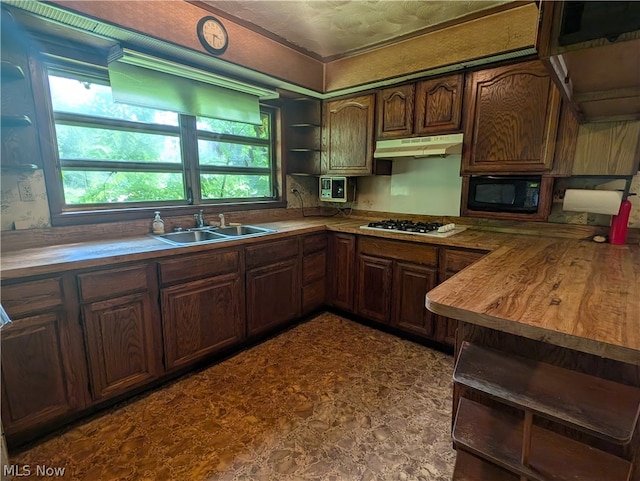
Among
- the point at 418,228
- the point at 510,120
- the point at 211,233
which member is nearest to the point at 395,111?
the point at 510,120

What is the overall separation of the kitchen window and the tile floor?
1344mm

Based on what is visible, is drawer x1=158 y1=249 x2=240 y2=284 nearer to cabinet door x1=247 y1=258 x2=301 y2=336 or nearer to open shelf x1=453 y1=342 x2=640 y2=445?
cabinet door x1=247 y1=258 x2=301 y2=336

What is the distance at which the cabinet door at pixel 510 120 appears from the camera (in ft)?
6.86

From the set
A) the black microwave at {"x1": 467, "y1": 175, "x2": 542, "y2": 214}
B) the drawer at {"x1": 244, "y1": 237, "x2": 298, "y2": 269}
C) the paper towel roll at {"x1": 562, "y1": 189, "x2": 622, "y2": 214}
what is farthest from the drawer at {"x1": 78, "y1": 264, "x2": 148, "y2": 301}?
the paper towel roll at {"x1": 562, "y1": 189, "x2": 622, "y2": 214}

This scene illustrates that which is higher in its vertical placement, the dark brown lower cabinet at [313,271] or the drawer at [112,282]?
the drawer at [112,282]

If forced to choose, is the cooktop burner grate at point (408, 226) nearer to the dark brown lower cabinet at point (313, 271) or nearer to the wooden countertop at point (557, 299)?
the dark brown lower cabinet at point (313, 271)

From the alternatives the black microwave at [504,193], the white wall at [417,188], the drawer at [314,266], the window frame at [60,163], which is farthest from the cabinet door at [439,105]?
the window frame at [60,163]

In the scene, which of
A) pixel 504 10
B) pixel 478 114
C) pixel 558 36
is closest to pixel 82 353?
pixel 558 36

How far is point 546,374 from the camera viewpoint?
103 cm

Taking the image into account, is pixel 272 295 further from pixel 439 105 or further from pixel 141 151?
pixel 439 105

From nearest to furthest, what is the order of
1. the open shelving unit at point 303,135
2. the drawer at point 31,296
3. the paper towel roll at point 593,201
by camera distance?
the drawer at point 31,296
the paper towel roll at point 593,201
the open shelving unit at point 303,135

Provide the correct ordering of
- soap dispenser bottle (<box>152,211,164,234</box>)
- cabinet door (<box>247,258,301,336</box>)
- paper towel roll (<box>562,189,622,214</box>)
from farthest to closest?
cabinet door (<box>247,258,301,336</box>) < soap dispenser bottle (<box>152,211,164,234</box>) < paper towel roll (<box>562,189,622,214</box>)

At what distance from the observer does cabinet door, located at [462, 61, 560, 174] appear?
82.4 inches

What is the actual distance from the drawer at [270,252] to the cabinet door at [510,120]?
150 centimetres
